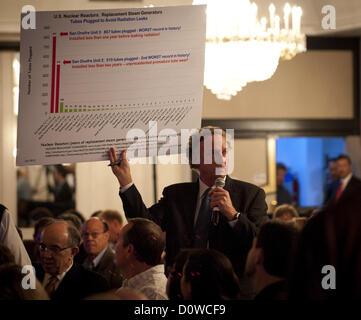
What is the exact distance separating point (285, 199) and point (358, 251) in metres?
6.13

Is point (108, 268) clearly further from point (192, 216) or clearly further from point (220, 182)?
point (220, 182)

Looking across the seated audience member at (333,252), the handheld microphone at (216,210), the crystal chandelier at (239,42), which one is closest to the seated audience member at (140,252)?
the handheld microphone at (216,210)

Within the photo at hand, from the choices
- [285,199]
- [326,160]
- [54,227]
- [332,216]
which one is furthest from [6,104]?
[332,216]

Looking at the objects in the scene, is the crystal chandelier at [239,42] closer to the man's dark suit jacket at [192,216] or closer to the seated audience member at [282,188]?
the man's dark suit jacket at [192,216]

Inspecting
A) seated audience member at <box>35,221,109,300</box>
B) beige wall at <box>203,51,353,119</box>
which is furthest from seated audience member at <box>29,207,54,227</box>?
seated audience member at <box>35,221,109,300</box>

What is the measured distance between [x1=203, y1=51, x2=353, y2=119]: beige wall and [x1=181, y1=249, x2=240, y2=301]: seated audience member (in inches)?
220

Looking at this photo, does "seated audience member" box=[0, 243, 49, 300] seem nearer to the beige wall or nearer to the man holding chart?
the man holding chart

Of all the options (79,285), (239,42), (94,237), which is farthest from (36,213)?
(79,285)

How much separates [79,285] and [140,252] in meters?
0.30

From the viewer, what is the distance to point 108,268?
4.00m

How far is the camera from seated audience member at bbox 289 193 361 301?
0.91 m

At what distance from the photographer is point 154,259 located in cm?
252

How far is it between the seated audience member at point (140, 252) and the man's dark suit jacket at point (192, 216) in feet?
0.18

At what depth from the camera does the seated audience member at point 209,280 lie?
A: 1965mm
